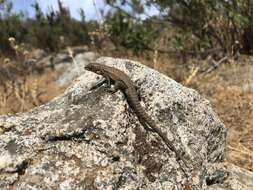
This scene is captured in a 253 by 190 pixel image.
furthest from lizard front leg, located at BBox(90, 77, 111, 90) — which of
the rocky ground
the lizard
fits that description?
the rocky ground

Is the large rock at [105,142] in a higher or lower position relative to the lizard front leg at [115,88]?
lower

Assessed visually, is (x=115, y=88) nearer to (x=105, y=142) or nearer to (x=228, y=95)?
(x=105, y=142)

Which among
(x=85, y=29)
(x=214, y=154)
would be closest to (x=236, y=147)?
(x=214, y=154)

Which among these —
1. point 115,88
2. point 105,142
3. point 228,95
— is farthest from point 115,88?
point 228,95

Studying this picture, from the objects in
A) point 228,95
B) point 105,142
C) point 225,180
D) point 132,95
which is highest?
point 132,95

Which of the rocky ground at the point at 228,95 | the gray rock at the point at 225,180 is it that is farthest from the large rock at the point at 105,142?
the rocky ground at the point at 228,95

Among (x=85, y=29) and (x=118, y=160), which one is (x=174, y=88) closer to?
(x=118, y=160)

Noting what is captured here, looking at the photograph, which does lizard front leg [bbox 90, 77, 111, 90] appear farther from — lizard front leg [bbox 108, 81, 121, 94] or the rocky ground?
the rocky ground

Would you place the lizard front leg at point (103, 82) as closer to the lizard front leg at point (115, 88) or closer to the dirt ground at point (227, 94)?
the lizard front leg at point (115, 88)
